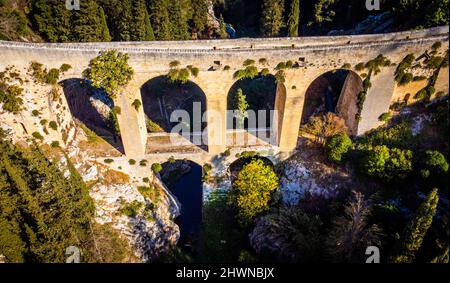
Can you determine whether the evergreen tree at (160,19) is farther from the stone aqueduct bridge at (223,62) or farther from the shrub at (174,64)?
the shrub at (174,64)

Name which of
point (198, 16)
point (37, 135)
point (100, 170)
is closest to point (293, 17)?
point (198, 16)

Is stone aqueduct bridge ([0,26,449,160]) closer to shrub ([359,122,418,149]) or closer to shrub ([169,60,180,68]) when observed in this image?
shrub ([169,60,180,68])

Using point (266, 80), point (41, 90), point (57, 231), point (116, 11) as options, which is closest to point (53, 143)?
point (41, 90)

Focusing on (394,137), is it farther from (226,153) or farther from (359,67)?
(226,153)

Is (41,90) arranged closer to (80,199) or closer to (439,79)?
(80,199)

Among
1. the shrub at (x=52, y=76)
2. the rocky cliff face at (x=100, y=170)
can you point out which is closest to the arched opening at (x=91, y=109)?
the rocky cliff face at (x=100, y=170)

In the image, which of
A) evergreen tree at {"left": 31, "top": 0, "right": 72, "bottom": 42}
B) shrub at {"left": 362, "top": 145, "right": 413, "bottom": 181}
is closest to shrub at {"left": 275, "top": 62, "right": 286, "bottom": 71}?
shrub at {"left": 362, "top": 145, "right": 413, "bottom": 181}
